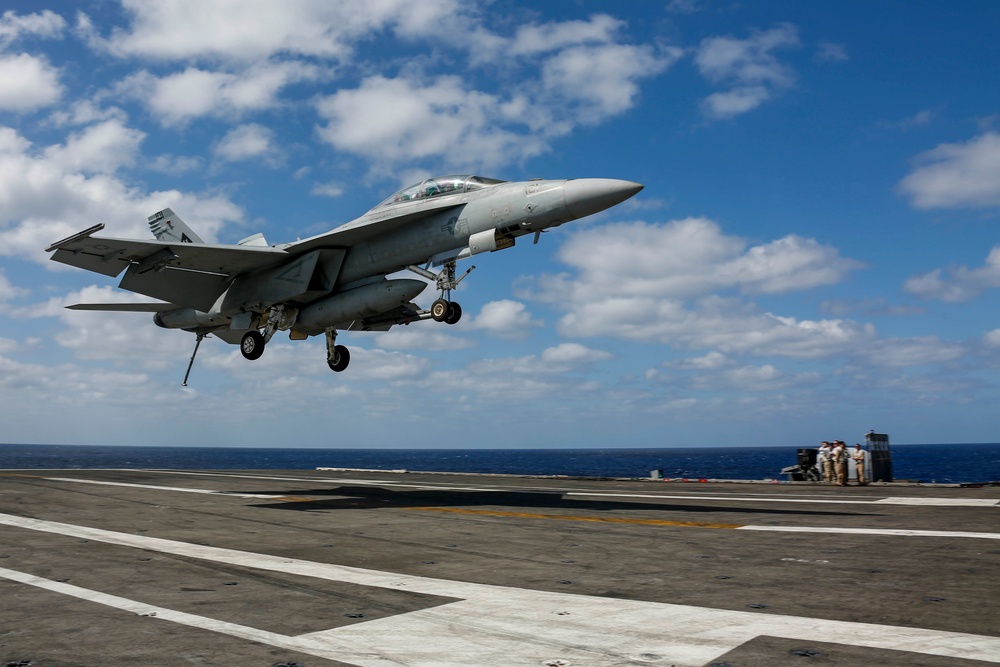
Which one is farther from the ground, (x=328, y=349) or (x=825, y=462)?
(x=328, y=349)

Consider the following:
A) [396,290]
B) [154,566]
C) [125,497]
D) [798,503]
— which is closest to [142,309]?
[125,497]

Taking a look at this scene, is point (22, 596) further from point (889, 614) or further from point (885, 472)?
point (885, 472)

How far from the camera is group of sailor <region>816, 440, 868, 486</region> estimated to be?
2598cm

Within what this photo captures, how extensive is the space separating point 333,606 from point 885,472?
87.7 ft

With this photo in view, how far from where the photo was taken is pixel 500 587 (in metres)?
7.63

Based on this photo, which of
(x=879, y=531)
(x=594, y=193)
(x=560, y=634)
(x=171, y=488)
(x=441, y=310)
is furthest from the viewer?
(x=171, y=488)

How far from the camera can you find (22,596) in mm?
7246

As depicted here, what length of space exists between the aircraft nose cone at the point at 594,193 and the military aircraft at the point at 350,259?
25 millimetres

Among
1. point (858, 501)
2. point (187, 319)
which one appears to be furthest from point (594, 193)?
point (187, 319)

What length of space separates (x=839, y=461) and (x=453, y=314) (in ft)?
51.9

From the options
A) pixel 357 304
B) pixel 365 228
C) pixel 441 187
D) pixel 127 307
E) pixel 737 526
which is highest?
pixel 441 187

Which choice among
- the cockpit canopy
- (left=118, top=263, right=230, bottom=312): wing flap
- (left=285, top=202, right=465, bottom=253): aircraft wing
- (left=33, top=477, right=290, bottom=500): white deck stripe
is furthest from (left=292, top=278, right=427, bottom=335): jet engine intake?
(left=33, top=477, right=290, bottom=500): white deck stripe

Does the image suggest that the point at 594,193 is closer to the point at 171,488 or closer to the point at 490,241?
the point at 490,241

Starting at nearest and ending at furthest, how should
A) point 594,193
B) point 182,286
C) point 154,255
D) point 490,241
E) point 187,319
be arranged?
point 594,193
point 490,241
point 154,255
point 182,286
point 187,319
